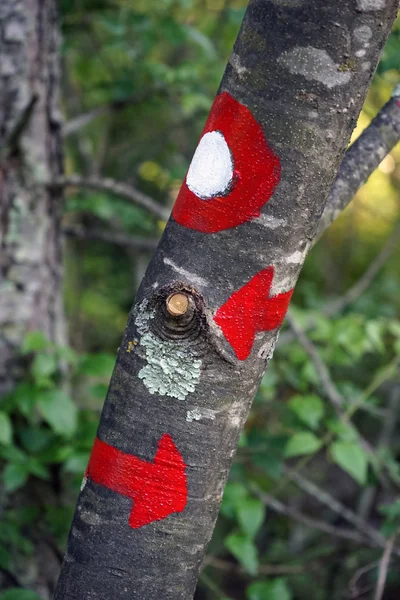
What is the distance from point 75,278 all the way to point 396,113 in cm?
312

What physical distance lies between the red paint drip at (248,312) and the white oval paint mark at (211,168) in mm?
127

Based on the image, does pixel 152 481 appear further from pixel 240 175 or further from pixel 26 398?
pixel 26 398

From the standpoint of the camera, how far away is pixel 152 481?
814 mm

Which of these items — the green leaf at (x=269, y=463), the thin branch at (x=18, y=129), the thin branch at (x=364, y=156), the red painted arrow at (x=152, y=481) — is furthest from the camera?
the green leaf at (x=269, y=463)

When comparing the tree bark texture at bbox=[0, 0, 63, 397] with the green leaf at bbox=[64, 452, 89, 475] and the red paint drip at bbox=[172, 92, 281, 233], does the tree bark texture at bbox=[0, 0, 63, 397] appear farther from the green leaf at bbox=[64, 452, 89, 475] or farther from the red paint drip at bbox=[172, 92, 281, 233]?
the red paint drip at bbox=[172, 92, 281, 233]

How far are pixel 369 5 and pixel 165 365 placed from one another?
0.51m

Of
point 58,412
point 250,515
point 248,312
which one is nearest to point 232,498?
point 250,515

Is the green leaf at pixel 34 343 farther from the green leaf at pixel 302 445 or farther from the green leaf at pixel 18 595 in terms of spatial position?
the green leaf at pixel 302 445

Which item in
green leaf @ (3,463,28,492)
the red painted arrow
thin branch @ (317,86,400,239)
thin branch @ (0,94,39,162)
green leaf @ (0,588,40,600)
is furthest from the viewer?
thin branch @ (0,94,39,162)

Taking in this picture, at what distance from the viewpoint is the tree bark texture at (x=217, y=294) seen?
2.37 ft

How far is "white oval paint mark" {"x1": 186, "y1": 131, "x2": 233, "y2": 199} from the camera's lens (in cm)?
76

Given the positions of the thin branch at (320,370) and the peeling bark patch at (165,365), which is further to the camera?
the thin branch at (320,370)

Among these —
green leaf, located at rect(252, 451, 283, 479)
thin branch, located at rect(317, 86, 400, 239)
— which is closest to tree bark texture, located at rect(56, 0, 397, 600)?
thin branch, located at rect(317, 86, 400, 239)

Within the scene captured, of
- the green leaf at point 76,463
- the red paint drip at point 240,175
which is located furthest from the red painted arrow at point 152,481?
the green leaf at point 76,463
